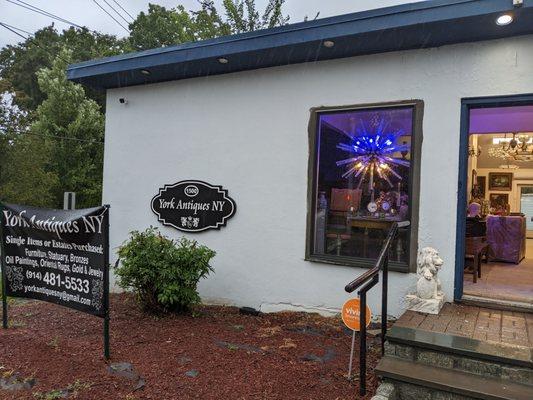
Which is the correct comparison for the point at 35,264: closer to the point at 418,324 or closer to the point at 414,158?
the point at 418,324

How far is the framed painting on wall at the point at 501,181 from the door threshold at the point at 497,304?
6485 mm

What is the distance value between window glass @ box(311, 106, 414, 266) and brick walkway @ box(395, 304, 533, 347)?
2.91 feet

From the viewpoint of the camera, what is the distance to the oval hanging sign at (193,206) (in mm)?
6136

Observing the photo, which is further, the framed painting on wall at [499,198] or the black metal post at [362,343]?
the framed painting on wall at [499,198]

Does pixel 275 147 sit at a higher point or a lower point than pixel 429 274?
higher

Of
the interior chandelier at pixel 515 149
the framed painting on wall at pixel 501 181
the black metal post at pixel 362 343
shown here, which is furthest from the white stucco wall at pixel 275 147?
the framed painting on wall at pixel 501 181

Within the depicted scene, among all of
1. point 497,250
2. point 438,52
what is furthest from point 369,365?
point 497,250

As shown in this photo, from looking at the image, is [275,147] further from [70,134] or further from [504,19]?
[70,134]

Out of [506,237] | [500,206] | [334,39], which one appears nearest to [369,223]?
[334,39]

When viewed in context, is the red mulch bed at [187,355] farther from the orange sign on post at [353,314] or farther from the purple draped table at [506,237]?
the purple draped table at [506,237]

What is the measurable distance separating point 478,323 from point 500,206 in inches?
265

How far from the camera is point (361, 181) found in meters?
5.41

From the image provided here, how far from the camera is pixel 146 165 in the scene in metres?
6.85

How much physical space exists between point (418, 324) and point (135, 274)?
3263mm
